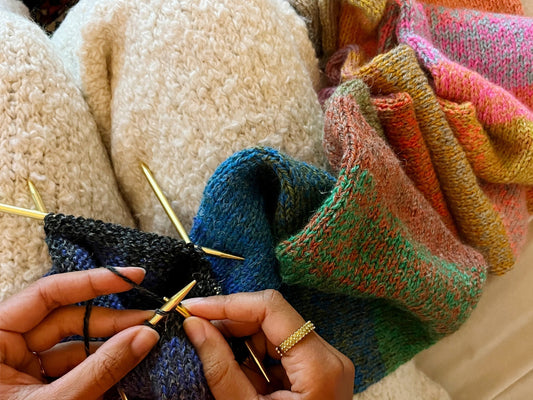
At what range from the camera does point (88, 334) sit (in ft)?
1.72

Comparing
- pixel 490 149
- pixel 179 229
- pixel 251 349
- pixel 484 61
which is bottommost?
pixel 251 349

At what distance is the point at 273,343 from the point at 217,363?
0.07 m

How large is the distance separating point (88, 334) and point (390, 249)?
0.38m

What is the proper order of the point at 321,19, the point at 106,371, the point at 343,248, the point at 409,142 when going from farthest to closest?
the point at 321,19 → the point at 409,142 → the point at 343,248 → the point at 106,371

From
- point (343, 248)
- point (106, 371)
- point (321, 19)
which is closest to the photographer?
point (106, 371)

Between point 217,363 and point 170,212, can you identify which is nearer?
point 217,363

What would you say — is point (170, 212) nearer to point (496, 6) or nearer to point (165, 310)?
point (165, 310)

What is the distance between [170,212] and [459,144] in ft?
1.47

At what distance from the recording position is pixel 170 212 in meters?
0.64


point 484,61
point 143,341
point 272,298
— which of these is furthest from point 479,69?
point 143,341

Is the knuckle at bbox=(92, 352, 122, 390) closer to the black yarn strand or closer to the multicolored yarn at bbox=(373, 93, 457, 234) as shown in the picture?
the black yarn strand

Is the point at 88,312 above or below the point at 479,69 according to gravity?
below

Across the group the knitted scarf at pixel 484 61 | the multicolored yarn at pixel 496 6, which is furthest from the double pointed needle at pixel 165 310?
the multicolored yarn at pixel 496 6

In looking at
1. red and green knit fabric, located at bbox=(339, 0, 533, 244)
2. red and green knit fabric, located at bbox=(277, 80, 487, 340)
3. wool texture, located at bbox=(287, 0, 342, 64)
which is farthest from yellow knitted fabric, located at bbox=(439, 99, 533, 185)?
wool texture, located at bbox=(287, 0, 342, 64)
